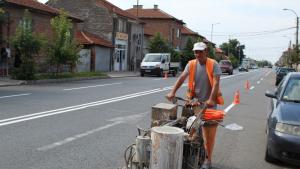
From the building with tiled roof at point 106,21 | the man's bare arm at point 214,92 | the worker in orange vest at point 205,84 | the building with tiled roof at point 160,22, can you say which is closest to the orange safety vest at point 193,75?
the worker in orange vest at point 205,84

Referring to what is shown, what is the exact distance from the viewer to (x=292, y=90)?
8.05 metres

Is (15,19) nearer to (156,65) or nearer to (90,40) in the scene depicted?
(90,40)

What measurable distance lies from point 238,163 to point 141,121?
4.23 meters

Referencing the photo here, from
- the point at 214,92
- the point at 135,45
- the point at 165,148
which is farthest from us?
the point at 135,45

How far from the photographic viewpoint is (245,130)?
10.6m

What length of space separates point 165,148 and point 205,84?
5.21 ft

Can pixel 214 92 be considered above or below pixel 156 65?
above

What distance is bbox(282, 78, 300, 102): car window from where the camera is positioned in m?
7.81

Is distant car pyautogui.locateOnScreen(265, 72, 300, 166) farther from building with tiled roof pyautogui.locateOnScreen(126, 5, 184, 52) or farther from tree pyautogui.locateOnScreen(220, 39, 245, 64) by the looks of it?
tree pyautogui.locateOnScreen(220, 39, 245, 64)

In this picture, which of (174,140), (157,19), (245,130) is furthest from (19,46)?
(157,19)

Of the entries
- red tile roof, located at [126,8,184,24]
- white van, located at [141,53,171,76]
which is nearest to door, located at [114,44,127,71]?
white van, located at [141,53,171,76]

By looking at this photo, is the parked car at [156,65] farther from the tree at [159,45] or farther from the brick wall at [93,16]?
the tree at [159,45]

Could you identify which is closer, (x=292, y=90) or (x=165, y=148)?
(x=165, y=148)

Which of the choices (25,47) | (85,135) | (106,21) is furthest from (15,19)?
(85,135)
